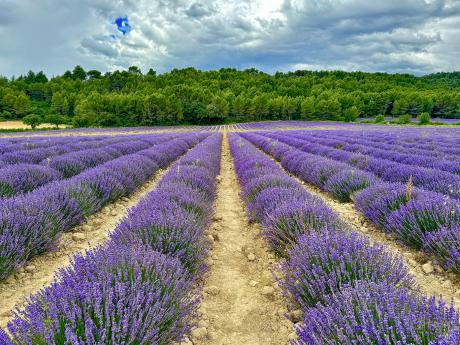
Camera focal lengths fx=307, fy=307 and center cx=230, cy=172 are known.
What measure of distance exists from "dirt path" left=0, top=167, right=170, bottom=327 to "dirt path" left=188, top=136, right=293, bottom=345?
1.02 metres

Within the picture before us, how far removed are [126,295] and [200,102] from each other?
56.2 metres

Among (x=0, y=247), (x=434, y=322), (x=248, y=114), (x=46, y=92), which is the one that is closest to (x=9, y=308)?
(x=0, y=247)

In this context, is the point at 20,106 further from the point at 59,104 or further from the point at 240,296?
the point at 240,296

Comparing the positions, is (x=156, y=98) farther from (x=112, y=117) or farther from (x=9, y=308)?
(x=9, y=308)

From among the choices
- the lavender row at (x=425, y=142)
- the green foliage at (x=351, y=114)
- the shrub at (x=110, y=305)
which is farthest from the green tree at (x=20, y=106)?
the shrub at (x=110, y=305)

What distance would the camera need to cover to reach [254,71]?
11312 cm

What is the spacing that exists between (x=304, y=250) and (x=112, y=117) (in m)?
51.2

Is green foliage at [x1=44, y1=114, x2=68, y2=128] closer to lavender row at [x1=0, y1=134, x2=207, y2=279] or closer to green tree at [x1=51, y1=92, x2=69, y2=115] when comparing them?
green tree at [x1=51, y1=92, x2=69, y2=115]

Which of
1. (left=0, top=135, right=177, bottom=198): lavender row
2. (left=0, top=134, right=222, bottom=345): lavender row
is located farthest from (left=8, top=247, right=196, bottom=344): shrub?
(left=0, top=135, right=177, bottom=198): lavender row

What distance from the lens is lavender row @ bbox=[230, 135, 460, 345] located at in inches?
47.7

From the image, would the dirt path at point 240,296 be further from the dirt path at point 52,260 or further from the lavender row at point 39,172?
the lavender row at point 39,172

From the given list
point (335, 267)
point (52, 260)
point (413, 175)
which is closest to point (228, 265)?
point (335, 267)

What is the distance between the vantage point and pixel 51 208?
3420 mm

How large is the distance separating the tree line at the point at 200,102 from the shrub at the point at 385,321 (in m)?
49.2
